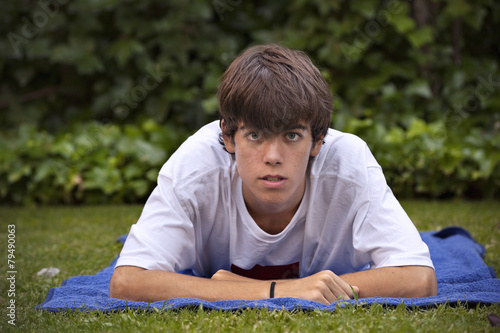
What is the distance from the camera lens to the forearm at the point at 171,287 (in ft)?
6.96

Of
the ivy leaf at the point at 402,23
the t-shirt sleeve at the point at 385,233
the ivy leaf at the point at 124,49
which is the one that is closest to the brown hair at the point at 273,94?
the t-shirt sleeve at the point at 385,233

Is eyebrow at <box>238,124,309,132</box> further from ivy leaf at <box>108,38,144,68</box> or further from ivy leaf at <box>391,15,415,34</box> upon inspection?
ivy leaf at <box>108,38,144,68</box>

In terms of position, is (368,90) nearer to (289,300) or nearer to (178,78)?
(178,78)

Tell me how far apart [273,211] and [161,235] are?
0.46 m

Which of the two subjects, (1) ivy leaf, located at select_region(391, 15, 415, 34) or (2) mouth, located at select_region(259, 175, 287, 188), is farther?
(1) ivy leaf, located at select_region(391, 15, 415, 34)

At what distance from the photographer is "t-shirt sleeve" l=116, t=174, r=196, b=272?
2.18 meters

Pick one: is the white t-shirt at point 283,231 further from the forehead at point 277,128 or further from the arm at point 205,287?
the forehead at point 277,128

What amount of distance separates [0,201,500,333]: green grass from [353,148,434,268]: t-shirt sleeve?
22cm

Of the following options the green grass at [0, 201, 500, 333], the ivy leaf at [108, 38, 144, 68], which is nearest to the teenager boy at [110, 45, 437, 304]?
the green grass at [0, 201, 500, 333]

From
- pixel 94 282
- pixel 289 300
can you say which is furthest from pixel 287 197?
pixel 94 282

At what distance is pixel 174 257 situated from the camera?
2.27 meters

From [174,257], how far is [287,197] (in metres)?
0.50

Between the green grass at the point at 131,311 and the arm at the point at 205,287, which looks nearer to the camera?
the green grass at the point at 131,311

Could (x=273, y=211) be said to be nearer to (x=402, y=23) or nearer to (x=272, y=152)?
(x=272, y=152)
